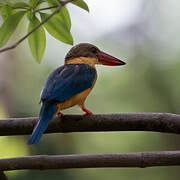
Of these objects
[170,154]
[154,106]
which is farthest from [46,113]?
[154,106]

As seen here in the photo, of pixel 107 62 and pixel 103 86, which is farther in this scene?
pixel 103 86

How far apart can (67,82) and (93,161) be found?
1.10m

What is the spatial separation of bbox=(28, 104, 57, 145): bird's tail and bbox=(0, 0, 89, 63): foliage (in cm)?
39

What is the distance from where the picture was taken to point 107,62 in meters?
3.32

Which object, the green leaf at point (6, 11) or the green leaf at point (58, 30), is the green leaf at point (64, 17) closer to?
the green leaf at point (58, 30)

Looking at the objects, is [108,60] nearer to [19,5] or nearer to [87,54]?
[87,54]

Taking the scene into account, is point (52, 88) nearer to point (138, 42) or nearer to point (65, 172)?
point (65, 172)

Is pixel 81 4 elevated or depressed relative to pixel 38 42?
elevated

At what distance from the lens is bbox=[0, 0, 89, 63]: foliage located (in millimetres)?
1878

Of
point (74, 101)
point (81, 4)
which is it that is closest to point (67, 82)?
Answer: point (74, 101)

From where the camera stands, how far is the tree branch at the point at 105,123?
204 cm

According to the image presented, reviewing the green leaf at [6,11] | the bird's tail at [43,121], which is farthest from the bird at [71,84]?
the green leaf at [6,11]

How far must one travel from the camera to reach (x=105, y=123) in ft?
6.99

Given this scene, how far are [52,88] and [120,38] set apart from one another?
6.55 m
